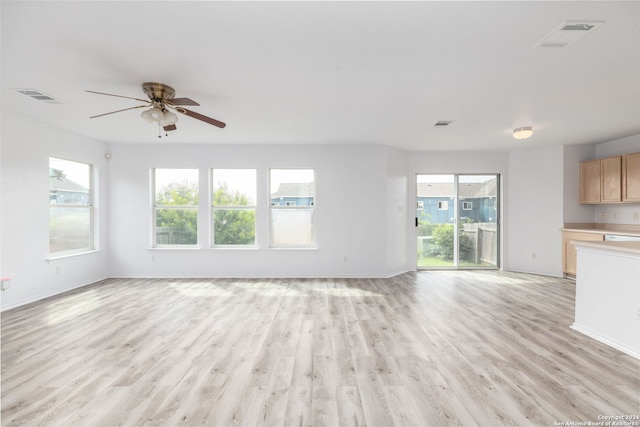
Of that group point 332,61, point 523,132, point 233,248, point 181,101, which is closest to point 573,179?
point 523,132

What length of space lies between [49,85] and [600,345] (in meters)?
6.19

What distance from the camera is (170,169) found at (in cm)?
609

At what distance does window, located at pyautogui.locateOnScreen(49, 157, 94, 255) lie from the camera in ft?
15.9

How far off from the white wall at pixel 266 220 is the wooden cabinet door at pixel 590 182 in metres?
3.77

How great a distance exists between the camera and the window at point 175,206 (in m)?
6.08

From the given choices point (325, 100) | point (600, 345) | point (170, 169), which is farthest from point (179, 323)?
point (600, 345)

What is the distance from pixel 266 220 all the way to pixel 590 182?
6.30m

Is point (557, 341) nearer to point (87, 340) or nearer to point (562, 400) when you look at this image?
point (562, 400)

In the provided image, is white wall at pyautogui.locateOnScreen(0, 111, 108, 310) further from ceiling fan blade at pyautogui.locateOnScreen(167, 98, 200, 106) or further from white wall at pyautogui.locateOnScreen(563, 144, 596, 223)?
white wall at pyautogui.locateOnScreen(563, 144, 596, 223)

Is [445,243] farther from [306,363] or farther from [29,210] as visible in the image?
[29,210]

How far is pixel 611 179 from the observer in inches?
211

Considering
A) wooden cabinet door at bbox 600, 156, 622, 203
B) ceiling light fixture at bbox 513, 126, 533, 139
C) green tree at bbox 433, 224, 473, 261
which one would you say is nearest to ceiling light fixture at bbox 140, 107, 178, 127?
ceiling light fixture at bbox 513, 126, 533, 139

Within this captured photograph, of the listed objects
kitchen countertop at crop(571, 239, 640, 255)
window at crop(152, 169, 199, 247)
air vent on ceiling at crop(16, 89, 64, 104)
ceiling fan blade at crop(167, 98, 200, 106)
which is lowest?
kitchen countertop at crop(571, 239, 640, 255)

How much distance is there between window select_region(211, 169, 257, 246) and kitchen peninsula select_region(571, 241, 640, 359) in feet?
16.7
